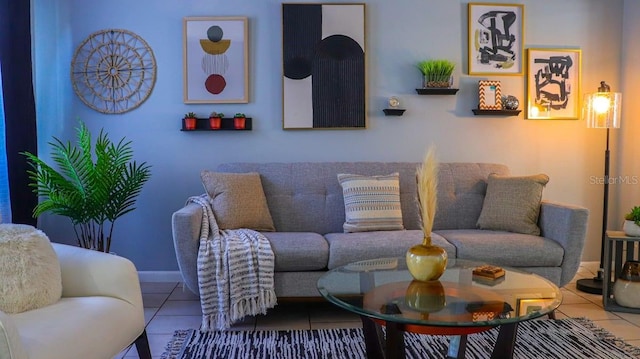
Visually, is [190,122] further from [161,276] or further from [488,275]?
[488,275]

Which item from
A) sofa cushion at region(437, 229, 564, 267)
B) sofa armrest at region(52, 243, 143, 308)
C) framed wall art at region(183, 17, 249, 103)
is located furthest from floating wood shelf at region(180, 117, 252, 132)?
sofa armrest at region(52, 243, 143, 308)

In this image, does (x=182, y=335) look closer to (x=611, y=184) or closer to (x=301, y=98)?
(x=301, y=98)

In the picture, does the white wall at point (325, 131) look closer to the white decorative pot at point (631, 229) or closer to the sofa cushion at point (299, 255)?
the white decorative pot at point (631, 229)

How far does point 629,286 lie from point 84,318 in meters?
2.91

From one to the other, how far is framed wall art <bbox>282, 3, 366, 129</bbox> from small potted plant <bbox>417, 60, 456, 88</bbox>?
1.52 feet

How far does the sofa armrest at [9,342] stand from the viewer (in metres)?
1.35

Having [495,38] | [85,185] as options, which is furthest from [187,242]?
[495,38]

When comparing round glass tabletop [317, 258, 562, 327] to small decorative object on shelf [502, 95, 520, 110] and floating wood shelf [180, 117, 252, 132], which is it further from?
small decorative object on shelf [502, 95, 520, 110]

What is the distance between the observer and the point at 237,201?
318 cm

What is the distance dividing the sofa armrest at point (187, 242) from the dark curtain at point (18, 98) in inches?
44.8

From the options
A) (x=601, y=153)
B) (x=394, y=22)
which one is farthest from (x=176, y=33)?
(x=601, y=153)

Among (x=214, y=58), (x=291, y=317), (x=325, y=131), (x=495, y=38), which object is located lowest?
(x=291, y=317)

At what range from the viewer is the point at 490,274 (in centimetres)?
216

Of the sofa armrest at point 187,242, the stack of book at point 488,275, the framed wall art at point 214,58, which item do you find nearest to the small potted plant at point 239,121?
the framed wall art at point 214,58
